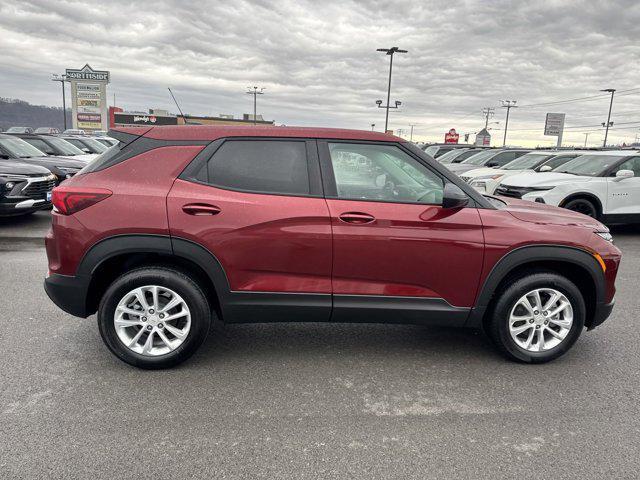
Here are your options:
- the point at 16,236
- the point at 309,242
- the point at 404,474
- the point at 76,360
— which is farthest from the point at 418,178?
the point at 16,236

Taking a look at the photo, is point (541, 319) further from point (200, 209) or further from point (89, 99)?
point (89, 99)

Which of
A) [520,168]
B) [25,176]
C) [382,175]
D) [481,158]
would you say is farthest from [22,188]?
[481,158]

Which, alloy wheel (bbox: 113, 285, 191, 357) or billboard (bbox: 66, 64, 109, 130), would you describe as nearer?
alloy wheel (bbox: 113, 285, 191, 357)

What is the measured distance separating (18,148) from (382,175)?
10.8 meters

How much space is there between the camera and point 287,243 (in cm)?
325

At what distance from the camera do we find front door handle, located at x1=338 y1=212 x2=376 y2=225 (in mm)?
3254

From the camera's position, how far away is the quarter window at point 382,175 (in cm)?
338

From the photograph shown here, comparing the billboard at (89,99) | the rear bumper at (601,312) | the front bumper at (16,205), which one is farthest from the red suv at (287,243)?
the billboard at (89,99)

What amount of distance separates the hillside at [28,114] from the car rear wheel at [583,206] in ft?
529

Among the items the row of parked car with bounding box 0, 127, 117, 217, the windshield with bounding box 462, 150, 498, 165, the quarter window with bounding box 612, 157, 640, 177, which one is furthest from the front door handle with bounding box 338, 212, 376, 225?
the windshield with bounding box 462, 150, 498, 165

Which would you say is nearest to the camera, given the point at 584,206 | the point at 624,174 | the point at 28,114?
the point at 624,174

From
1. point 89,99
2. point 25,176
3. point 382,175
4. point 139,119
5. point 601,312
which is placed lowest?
point 601,312

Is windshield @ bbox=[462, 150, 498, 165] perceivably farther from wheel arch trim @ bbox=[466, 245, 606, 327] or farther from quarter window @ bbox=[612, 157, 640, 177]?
wheel arch trim @ bbox=[466, 245, 606, 327]

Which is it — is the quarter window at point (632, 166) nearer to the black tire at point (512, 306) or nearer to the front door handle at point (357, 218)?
the black tire at point (512, 306)
